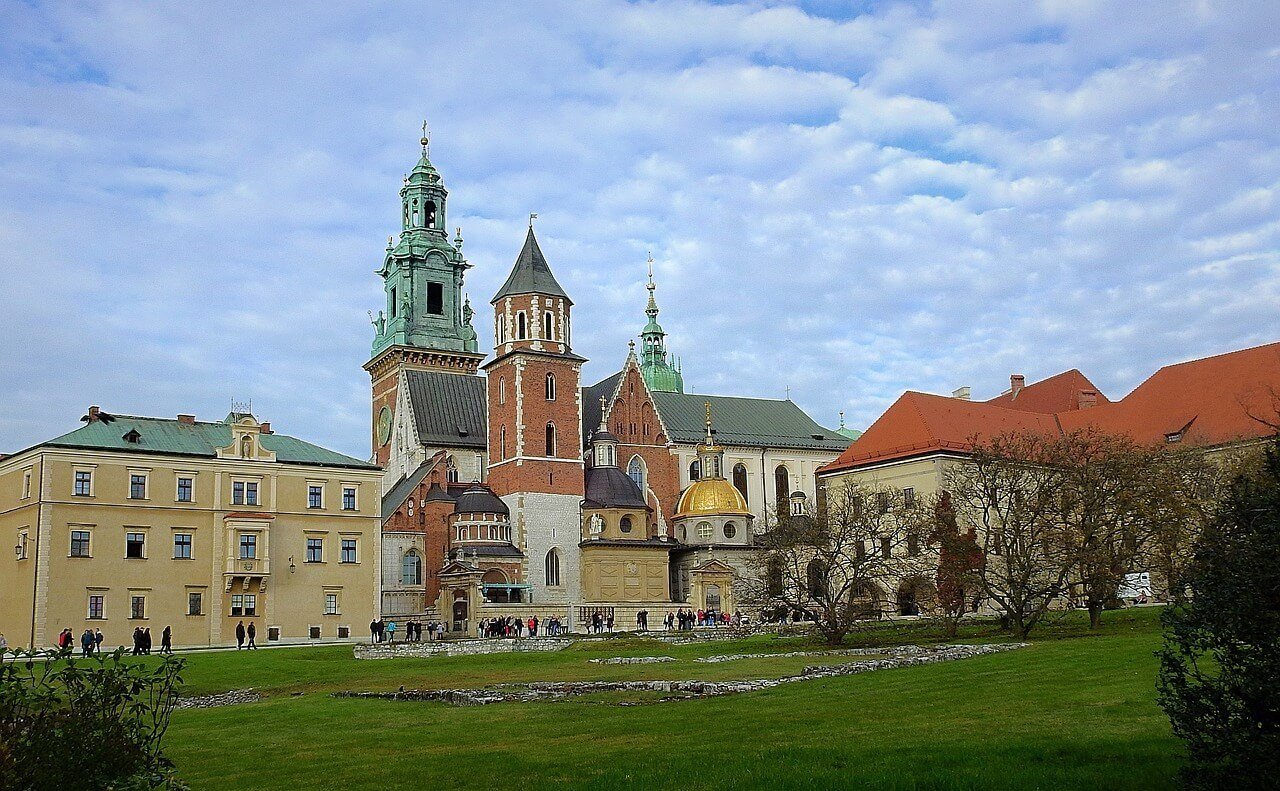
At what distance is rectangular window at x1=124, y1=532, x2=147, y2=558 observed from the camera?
191ft

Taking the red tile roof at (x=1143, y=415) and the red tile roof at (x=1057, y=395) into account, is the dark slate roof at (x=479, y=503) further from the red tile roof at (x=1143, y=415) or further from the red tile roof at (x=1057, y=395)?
the red tile roof at (x=1057, y=395)

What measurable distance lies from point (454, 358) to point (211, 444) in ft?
117

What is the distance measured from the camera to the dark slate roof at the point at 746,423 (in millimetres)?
92938

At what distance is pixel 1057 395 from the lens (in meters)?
87.8

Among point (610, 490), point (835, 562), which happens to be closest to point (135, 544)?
point (610, 490)

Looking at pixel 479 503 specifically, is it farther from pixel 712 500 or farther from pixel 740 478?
pixel 740 478

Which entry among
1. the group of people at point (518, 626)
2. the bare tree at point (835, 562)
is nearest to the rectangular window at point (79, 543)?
the group of people at point (518, 626)

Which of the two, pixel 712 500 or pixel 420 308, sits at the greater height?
pixel 420 308

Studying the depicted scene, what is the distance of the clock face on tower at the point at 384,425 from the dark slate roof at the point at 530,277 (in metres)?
16.8

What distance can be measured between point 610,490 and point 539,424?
675 cm

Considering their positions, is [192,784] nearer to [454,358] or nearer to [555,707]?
[555,707]

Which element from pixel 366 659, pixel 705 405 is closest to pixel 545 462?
pixel 705 405

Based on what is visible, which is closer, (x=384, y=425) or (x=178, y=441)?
(x=178, y=441)

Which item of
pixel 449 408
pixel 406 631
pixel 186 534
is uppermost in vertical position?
pixel 449 408
